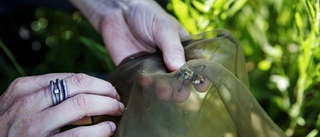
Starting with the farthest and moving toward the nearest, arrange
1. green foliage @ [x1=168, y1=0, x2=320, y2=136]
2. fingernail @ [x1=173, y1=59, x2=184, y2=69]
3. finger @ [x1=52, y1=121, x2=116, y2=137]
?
1. green foliage @ [x1=168, y1=0, x2=320, y2=136]
2. fingernail @ [x1=173, y1=59, x2=184, y2=69]
3. finger @ [x1=52, y1=121, x2=116, y2=137]

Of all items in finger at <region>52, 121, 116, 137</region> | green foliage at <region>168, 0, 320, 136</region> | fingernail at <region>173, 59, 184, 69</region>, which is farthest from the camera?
green foliage at <region>168, 0, 320, 136</region>

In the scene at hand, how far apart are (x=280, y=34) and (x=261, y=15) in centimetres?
7

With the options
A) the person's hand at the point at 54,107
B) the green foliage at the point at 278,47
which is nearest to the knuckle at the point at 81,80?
the person's hand at the point at 54,107

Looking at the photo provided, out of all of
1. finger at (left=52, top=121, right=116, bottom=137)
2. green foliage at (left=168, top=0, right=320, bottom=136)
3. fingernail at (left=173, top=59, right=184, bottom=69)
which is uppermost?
finger at (left=52, top=121, right=116, bottom=137)

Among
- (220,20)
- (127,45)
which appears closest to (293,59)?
(220,20)

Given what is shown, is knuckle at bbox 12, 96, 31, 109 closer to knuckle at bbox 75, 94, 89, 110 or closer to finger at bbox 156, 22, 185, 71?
knuckle at bbox 75, 94, 89, 110

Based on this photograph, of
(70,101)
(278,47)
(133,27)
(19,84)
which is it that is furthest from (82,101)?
→ (278,47)

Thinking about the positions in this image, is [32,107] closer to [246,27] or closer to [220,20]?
[220,20]

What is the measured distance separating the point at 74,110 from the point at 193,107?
15cm

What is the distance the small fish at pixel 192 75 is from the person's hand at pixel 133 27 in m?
0.11

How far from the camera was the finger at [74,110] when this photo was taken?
A: 0.76 metres

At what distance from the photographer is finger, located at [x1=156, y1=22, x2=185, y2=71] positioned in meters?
0.88

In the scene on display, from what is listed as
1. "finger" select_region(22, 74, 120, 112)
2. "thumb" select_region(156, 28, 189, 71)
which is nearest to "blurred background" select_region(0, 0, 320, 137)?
"thumb" select_region(156, 28, 189, 71)

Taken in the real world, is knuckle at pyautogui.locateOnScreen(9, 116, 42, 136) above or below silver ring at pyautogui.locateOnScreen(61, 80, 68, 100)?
below
